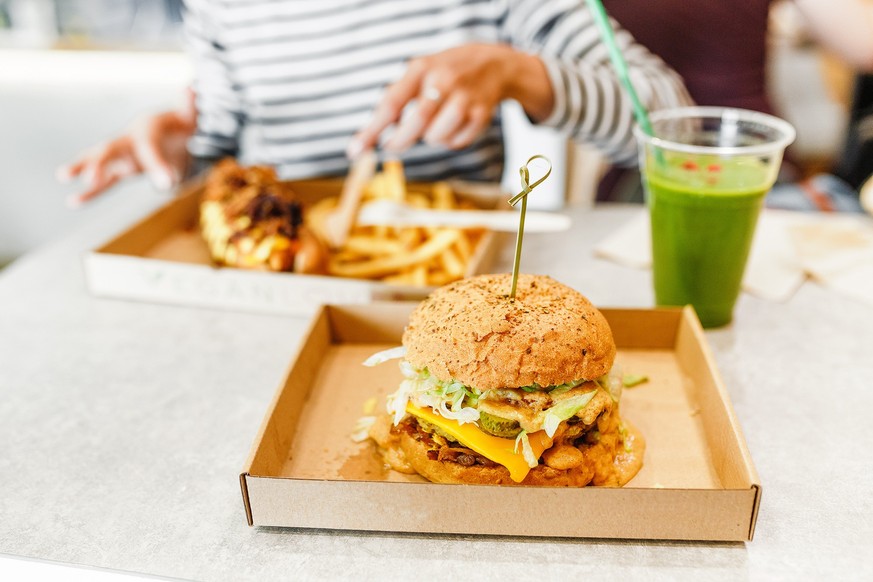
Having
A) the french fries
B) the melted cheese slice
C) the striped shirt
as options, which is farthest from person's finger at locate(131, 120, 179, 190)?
the melted cheese slice

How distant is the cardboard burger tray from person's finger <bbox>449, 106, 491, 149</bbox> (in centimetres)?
61

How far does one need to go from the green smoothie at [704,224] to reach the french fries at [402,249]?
0.50 metres

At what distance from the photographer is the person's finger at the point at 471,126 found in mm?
1921

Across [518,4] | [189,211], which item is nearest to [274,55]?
[189,211]

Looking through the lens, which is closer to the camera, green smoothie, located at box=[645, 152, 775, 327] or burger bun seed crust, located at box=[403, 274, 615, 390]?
burger bun seed crust, located at box=[403, 274, 615, 390]

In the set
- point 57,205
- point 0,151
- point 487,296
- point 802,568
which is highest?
point 487,296

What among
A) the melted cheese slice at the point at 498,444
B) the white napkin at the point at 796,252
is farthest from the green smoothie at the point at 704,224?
the melted cheese slice at the point at 498,444

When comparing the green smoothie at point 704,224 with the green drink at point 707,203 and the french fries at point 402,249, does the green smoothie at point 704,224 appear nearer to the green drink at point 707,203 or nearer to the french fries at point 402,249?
the green drink at point 707,203

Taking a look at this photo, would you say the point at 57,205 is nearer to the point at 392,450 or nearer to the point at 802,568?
the point at 392,450

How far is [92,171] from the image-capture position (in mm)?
2307

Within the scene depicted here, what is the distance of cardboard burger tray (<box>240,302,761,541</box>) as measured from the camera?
1036mm

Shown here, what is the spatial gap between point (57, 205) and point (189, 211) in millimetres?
2002

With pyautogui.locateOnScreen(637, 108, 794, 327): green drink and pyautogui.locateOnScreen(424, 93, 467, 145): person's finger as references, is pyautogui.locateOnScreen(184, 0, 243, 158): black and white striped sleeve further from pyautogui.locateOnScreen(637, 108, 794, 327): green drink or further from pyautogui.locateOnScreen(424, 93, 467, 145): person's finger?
pyautogui.locateOnScreen(637, 108, 794, 327): green drink

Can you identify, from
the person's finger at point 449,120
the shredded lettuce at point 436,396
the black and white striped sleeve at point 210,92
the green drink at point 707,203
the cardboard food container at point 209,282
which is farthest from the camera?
the black and white striped sleeve at point 210,92
